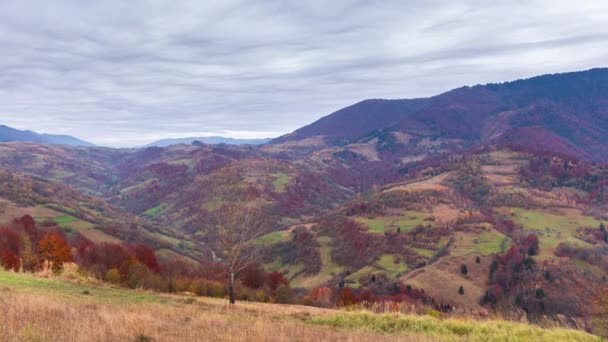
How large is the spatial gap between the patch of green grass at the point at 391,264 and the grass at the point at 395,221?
70.2 ft

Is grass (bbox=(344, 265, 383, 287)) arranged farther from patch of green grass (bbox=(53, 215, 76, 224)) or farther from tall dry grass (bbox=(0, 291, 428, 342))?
tall dry grass (bbox=(0, 291, 428, 342))

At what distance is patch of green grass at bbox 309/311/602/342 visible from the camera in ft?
43.7

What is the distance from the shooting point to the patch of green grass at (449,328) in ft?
43.7

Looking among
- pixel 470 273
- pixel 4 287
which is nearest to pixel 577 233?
pixel 470 273

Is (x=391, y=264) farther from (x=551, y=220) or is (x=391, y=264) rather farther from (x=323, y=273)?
(x=551, y=220)

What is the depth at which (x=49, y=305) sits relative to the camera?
13.7 meters

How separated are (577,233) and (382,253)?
78.1m

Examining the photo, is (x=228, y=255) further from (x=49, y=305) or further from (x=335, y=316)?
(x=49, y=305)

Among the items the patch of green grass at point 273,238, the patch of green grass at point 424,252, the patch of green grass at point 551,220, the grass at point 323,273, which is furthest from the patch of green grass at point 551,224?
the patch of green grass at point 273,238

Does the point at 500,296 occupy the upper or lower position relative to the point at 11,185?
lower

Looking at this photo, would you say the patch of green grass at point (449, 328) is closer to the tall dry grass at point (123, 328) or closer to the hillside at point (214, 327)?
the hillside at point (214, 327)

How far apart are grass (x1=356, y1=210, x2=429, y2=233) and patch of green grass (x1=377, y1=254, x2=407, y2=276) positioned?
21.4 metres

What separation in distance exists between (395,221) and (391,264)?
42148 mm

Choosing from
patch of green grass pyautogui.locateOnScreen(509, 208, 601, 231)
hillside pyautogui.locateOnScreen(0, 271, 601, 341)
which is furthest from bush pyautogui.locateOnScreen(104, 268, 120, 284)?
patch of green grass pyautogui.locateOnScreen(509, 208, 601, 231)
